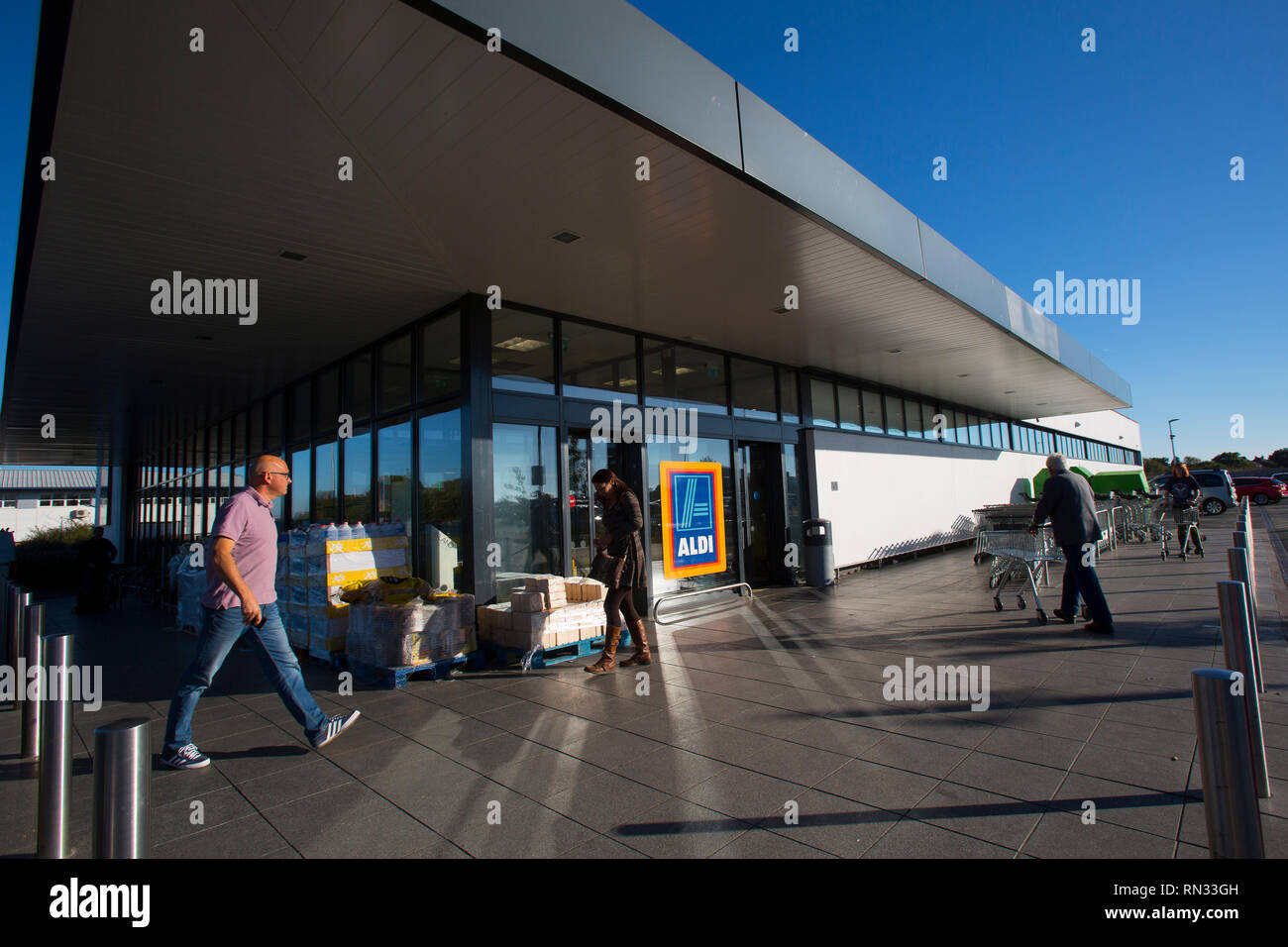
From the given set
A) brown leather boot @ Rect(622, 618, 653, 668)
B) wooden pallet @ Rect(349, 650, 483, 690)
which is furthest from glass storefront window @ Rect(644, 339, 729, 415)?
wooden pallet @ Rect(349, 650, 483, 690)

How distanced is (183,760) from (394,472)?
17.3 feet

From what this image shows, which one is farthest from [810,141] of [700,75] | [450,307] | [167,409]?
[167,409]

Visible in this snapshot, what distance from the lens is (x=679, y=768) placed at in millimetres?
3730

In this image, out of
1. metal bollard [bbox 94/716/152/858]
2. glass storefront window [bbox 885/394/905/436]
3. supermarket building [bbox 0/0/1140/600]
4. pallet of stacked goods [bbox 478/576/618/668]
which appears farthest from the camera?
glass storefront window [bbox 885/394/905/436]

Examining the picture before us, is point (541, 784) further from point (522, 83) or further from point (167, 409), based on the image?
point (167, 409)

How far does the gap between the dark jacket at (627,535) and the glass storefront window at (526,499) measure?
2019 millimetres

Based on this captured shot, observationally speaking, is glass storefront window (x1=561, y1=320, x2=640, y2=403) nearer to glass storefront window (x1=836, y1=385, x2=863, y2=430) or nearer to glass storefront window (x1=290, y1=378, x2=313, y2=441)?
glass storefront window (x1=290, y1=378, x2=313, y2=441)

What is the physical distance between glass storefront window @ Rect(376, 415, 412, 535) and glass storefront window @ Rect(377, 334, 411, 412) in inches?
5.8

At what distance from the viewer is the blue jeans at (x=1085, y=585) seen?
21.2ft

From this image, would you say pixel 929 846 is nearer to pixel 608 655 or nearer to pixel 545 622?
pixel 608 655

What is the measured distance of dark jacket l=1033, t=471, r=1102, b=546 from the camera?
6.81 meters

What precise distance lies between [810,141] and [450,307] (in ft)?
14.8
